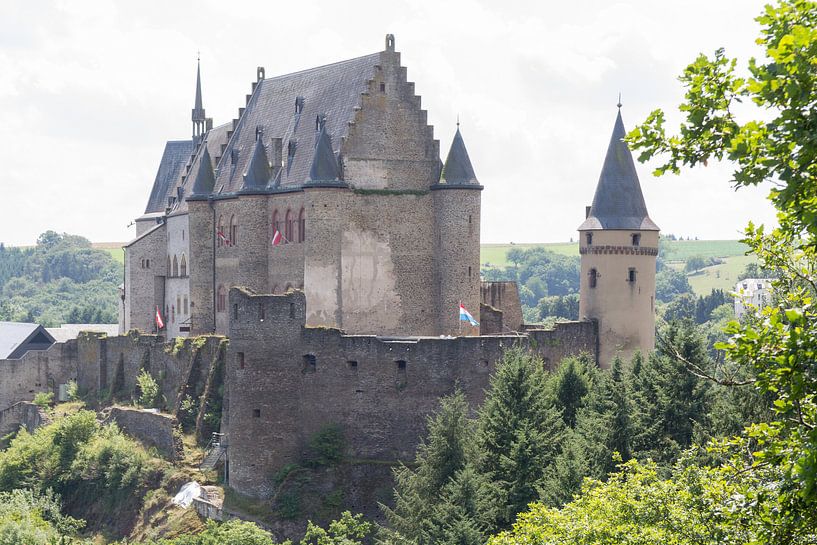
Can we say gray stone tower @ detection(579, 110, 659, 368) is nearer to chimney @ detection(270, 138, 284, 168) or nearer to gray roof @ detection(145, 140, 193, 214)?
chimney @ detection(270, 138, 284, 168)

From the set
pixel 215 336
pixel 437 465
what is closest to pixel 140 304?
pixel 215 336

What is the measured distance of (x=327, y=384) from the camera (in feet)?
193

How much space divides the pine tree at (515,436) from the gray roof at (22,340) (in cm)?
4261

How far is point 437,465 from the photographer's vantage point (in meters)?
53.1

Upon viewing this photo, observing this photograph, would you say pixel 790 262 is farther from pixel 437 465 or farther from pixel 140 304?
pixel 140 304

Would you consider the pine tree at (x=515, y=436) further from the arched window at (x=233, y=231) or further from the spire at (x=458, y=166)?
the arched window at (x=233, y=231)

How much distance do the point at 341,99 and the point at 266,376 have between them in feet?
53.7

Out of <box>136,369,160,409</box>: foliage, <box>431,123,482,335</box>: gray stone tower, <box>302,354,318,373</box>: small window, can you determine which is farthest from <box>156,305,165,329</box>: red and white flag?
<box>302,354,318,373</box>: small window

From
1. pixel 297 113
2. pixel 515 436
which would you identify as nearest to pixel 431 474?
pixel 515 436

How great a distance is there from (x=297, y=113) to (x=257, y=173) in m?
3.93

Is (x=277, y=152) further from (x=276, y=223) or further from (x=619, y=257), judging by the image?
(x=619, y=257)

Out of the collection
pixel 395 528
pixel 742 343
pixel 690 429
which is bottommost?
pixel 395 528

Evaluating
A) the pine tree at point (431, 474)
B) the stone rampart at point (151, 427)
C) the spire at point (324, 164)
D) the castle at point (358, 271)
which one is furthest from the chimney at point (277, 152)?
the pine tree at point (431, 474)

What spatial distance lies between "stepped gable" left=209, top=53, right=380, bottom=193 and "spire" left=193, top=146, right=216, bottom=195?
374 millimetres
